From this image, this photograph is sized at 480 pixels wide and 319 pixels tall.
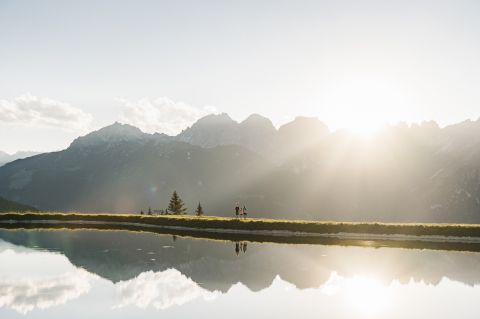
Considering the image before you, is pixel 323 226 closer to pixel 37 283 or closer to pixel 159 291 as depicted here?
pixel 159 291

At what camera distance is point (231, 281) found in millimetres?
31531

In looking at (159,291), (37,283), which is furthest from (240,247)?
(37,283)

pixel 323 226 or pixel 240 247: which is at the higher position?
pixel 323 226

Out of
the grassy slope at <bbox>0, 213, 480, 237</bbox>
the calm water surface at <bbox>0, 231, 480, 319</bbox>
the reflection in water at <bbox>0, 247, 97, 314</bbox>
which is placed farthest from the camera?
the grassy slope at <bbox>0, 213, 480, 237</bbox>

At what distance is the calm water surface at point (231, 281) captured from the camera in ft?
79.1

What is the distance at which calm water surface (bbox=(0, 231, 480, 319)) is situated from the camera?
2411 cm

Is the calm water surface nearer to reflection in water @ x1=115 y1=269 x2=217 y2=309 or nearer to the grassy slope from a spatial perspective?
reflection in water @ x1=115 y1=269 x2=217 y2=309

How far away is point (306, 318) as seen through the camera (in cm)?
2280

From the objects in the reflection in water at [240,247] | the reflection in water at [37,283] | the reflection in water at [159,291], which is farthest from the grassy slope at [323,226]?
the reflection in water at [159,291]

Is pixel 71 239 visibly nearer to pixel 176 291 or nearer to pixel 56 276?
pixel 56 276

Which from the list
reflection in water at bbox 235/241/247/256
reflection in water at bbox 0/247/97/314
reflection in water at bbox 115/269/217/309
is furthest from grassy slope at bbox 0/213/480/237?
reflection in water at bbox 115/269/217/309

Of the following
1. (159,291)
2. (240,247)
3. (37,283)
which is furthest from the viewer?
(240,247)

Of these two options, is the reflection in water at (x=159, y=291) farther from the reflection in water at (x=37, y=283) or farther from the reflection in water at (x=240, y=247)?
the reflection in water at (x=240, y=247)

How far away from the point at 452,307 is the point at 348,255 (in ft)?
61.1
